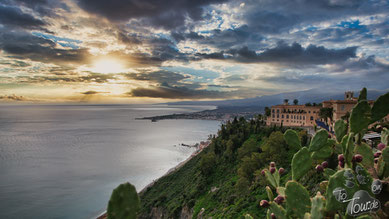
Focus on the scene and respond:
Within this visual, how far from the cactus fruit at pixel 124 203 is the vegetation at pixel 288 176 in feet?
4.01

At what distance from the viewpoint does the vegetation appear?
163 centimetres

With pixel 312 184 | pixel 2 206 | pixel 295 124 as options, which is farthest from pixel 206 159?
pixel 2 206

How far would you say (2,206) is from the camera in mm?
42219

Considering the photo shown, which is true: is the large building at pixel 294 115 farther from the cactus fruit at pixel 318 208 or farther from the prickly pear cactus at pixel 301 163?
the cactus fruit at pixel 318 208

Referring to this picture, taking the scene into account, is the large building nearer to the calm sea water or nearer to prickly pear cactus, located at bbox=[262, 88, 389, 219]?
the calm sea water

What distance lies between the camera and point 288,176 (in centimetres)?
1859

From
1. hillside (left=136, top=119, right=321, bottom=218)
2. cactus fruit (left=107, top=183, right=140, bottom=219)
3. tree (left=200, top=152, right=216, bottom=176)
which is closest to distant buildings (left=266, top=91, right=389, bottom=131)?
hillside (left=136, top=119, right=321, bottom=218)

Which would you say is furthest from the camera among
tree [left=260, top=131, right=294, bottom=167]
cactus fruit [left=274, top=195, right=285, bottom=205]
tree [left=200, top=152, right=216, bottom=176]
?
tree [left=200, top=152, right=216, bottom=176]

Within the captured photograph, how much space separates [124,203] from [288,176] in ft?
65.9

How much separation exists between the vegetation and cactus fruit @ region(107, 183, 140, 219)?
1222 mm

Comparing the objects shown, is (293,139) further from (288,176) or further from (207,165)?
(207,165)

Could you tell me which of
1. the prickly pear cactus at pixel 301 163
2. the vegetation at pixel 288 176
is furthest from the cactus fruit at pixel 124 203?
the prickly pear cactus at pixel 301 163

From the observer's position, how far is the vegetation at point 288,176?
1.63 metres

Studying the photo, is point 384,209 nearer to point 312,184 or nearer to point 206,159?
point 312,184
